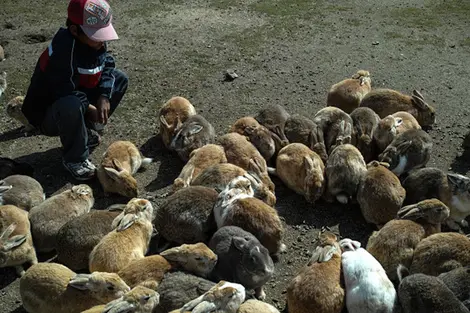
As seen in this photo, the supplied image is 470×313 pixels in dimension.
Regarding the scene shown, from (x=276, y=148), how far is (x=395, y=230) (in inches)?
88.6

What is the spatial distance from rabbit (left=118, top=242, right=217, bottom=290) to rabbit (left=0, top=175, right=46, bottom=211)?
5.73ft

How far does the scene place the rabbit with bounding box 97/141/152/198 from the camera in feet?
21.3

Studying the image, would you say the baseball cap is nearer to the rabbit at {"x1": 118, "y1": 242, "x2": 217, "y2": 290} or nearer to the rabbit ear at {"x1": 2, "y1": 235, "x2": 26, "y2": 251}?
the rabbit ear at {"x1": 2, "y1": 235, "x2": 26, "y2": 251}

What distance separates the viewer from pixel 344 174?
6410 mm

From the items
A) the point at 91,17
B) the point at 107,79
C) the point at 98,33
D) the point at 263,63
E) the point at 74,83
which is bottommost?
the point at 263,63

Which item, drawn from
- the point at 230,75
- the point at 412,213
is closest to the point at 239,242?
the point at 412,213

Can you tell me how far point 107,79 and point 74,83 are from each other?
0.58m

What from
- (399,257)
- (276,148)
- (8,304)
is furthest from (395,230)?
(8,304)

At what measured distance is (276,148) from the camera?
727 cm

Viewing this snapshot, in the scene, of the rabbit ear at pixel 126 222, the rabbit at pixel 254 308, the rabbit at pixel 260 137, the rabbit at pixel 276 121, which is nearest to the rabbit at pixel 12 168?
the rabbit ear at pixel 126 222

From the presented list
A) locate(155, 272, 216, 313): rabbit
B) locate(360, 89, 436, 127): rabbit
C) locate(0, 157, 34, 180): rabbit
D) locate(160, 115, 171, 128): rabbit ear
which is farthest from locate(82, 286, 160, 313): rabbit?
locate(360, 89, 436, 127): rabbit

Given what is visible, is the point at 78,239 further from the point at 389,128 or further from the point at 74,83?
the point at 389,128

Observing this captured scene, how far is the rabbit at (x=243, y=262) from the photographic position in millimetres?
5098

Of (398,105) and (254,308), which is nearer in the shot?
(254,308)
